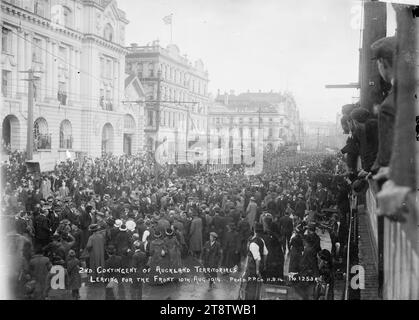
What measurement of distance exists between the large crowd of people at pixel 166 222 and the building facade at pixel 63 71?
649mm

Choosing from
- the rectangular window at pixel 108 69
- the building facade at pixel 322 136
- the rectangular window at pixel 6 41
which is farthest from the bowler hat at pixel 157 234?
the rectangular window at pixel 108 69

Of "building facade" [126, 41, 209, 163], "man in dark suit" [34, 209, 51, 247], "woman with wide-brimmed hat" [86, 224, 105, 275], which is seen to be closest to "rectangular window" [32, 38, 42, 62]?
"man in dark suit" [34, 209, 51, 247]

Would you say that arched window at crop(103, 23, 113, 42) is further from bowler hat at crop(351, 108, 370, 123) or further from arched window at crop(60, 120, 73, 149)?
bowler hat at crop(351, 108, 370, 123)

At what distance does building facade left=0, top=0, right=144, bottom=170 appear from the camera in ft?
22.6

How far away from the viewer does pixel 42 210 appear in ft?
23.5

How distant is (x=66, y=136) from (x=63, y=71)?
1.32 meters

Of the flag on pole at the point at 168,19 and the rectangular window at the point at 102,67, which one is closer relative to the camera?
the flag on pole at the point at 168,19

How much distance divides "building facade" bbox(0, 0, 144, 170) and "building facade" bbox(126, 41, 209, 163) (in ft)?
3.78

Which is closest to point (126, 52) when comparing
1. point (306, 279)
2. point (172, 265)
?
point (172, 265)

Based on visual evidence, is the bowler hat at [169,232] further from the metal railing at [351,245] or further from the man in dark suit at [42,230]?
the metal railing at [351,245]

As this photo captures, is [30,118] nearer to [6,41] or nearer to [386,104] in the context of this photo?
[6,41]

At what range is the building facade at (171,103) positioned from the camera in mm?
10570

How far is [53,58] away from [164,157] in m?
4.24

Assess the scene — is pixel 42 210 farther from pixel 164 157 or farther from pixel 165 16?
pixel 164 157
